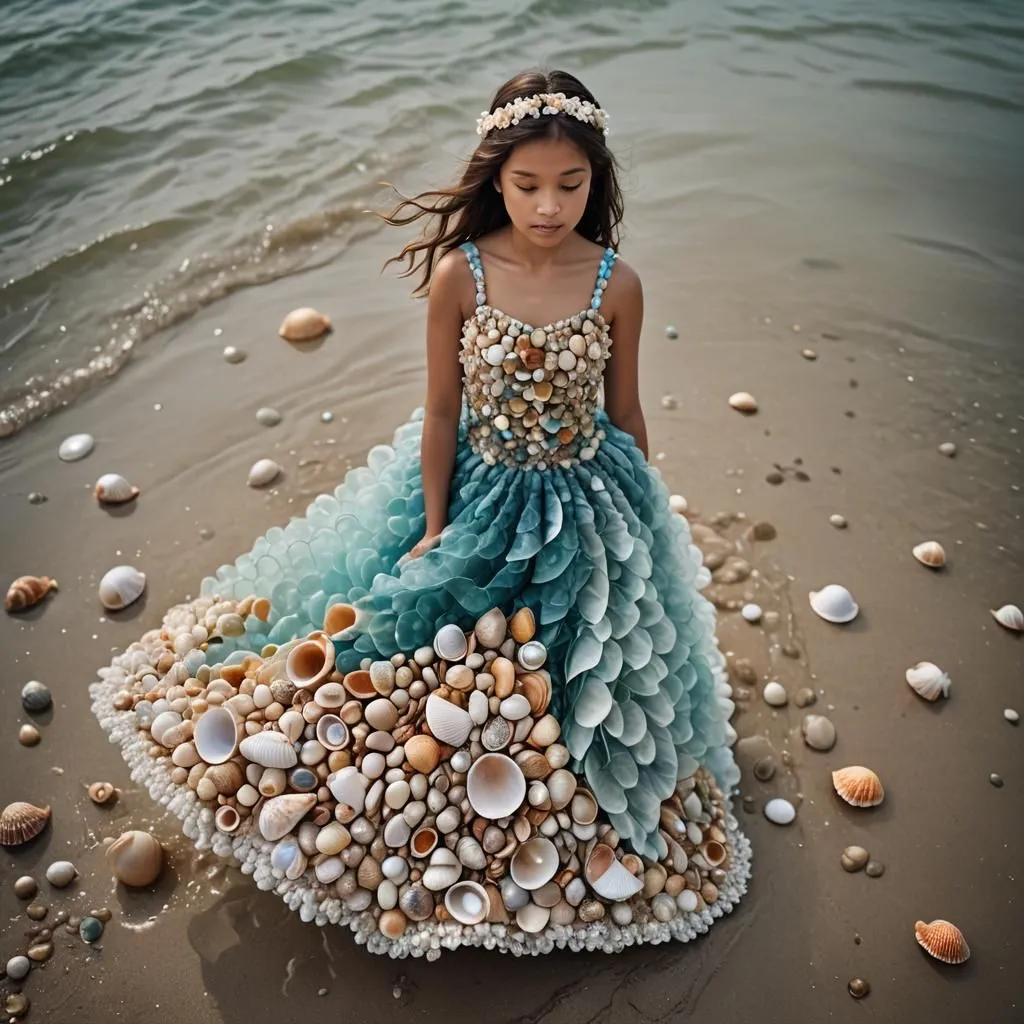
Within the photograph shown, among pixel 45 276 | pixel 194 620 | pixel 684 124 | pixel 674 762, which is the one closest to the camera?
pixel 674 762

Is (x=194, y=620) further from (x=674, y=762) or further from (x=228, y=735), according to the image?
(x=674, y=762)

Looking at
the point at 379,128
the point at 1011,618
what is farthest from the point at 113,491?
the point at 379,128

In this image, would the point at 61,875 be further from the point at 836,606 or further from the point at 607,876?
the point at 836,606

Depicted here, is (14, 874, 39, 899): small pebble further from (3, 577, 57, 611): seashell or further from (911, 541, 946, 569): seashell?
(911, 541, 946, 569): seashell

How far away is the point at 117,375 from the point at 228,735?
330cm

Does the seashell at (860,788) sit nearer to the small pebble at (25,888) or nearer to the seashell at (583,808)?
the seashell at (583,808)

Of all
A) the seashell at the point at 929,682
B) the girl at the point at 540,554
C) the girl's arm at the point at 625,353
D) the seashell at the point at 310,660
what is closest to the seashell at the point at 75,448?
the girl at the point at 540,554

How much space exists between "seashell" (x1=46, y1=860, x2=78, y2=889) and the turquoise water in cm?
272

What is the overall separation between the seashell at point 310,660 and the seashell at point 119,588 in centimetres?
156

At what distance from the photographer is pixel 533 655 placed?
244 centimetres

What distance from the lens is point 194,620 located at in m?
3.00

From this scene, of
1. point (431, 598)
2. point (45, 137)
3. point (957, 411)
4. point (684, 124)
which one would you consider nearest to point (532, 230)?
point (431, 598)

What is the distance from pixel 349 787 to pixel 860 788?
189 cm

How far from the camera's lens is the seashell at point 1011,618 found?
3613 millimetres
